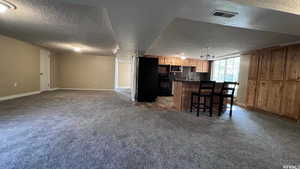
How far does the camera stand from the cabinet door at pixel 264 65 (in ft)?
14.2

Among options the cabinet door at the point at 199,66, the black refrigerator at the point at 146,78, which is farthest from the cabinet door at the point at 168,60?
the black refrigerator at the point at 146,78

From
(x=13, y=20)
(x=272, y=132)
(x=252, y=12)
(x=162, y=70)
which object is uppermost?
(x=13, y=20)

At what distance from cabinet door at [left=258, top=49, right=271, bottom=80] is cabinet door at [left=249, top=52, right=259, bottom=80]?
133mm

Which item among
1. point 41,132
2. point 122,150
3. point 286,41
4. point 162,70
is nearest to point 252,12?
point 122,150

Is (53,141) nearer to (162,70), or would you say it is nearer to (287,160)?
(287,160)

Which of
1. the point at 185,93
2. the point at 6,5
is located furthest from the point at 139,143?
the point at 6,5

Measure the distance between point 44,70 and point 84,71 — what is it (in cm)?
194

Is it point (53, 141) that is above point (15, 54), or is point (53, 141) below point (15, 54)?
below

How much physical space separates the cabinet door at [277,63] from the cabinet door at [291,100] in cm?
36

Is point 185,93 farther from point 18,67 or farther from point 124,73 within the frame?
point 18,67

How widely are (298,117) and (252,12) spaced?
12.0 ft

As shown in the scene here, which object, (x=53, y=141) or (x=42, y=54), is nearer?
(x=53, y=141)

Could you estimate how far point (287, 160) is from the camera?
1.76m

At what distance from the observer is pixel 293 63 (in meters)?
3.71
